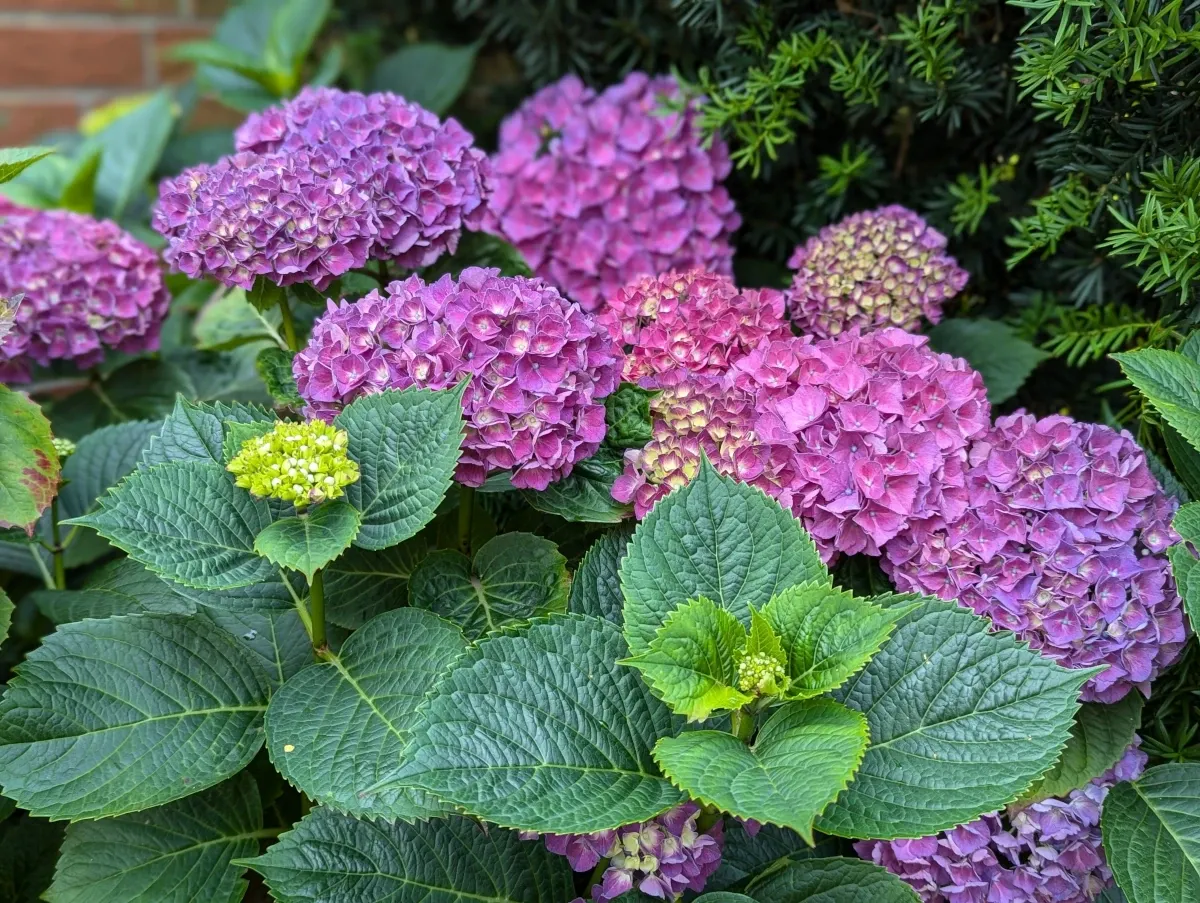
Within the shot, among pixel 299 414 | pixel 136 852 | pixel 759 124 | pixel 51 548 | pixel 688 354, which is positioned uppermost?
pixel 759 124

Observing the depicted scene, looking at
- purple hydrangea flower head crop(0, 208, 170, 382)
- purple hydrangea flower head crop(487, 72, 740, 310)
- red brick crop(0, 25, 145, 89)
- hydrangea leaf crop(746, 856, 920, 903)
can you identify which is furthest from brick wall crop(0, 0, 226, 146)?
hydrangea leaf crop(746, 856, 920, 903)

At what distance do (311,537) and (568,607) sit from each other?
24cm

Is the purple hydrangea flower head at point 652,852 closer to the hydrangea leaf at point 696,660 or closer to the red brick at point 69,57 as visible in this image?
the hydrangea leaf at point 696,660

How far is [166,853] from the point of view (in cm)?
92

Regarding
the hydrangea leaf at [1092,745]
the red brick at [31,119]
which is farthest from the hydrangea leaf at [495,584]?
the red brick at [31,119]

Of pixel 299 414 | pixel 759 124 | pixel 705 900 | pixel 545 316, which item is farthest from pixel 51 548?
pixel 759 124

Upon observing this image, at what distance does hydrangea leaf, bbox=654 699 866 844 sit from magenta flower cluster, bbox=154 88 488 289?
59 centimetres

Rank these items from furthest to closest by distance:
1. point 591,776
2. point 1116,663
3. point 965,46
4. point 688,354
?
point 965,46 < point 688,354 < point 1116,663 < point 591,776

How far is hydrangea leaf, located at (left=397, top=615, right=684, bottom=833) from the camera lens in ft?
2.31

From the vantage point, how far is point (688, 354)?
102 centimetres

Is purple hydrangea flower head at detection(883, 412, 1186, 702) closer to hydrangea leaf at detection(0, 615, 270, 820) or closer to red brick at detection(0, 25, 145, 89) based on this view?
hydrangea leaf at detection(0, 615, 270, 820)

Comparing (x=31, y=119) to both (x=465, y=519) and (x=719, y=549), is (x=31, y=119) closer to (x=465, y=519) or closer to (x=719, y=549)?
(x=465, y=519)

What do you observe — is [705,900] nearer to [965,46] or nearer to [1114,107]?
[1114,107]

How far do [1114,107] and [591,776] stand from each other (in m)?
0.88
